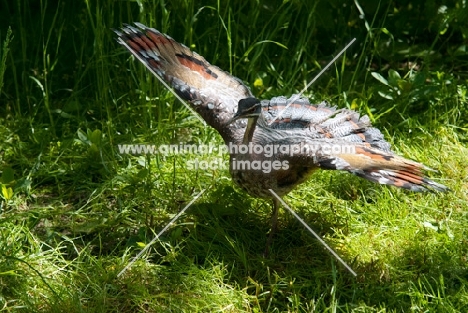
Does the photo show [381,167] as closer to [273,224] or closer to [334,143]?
[334,143]

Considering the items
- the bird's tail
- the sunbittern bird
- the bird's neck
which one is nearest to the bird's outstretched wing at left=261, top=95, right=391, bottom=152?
the sunbittern bird

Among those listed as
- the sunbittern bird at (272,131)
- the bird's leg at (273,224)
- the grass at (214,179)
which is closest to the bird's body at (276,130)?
the sunbittern bird at (272,131)

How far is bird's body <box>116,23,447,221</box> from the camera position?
11.8 ft

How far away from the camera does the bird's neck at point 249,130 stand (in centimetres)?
375

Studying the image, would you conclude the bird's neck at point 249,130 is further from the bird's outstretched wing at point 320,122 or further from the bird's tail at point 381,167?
the bird's tail at point 381,167

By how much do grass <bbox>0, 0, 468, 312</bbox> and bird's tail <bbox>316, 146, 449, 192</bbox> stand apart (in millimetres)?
496

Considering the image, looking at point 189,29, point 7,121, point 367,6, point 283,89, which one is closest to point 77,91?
point 7,121

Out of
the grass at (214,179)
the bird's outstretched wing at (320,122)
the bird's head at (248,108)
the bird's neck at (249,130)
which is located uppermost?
the bird's head at (248,108)

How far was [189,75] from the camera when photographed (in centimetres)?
429

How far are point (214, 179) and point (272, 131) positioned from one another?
1.91ft

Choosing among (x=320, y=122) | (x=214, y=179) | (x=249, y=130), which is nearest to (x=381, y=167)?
(x=249, y=130)

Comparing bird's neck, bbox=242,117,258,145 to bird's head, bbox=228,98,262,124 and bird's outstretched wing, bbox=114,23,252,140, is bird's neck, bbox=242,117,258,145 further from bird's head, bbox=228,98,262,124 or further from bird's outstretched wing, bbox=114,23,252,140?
bird's outstretched wing, bbox=114,23,252,140

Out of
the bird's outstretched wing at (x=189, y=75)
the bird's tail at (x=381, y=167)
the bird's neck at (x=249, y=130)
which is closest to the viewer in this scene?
the bird's tail at (x=381, y=167)

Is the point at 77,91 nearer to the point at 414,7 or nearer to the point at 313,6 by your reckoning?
the point at 313,6
